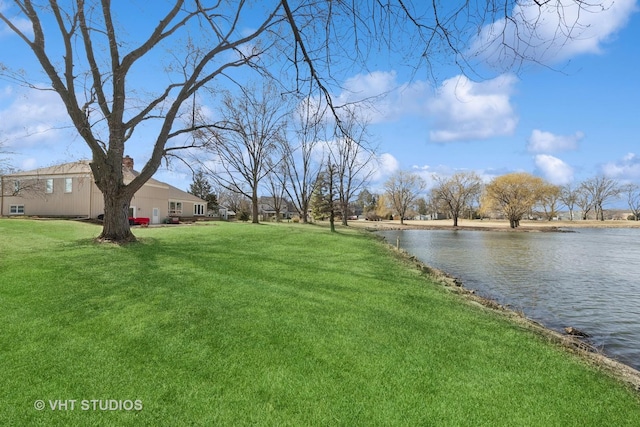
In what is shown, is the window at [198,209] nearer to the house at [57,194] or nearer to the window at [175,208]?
the window at [175,208]

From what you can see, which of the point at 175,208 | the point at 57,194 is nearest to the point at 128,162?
the point at 175,208

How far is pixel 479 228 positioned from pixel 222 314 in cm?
5800

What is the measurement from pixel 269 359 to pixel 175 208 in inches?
1451

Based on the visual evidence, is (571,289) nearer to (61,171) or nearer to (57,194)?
(57,194)

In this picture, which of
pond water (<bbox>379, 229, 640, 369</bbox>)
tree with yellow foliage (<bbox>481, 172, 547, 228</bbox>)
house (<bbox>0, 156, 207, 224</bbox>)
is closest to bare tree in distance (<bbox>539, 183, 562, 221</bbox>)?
tree with yellow foliage (<bbox>481, 172, 547, 228</bbox>)

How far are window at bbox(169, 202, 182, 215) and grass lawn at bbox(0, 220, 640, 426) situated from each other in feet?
102

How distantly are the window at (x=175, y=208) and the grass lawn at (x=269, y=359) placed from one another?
3119 cm

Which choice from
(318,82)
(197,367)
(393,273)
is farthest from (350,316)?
(393,273)

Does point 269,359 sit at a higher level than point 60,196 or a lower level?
lower

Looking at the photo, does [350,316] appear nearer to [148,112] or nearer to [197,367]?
[197,367]

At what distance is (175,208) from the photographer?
37.8 metres

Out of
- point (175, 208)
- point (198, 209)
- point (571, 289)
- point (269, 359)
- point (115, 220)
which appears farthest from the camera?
point (198, 209)

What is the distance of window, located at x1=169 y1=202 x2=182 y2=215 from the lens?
122ft

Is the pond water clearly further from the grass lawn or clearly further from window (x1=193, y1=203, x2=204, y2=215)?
window (x1=193, y1=203, x2=204, y2=215)
